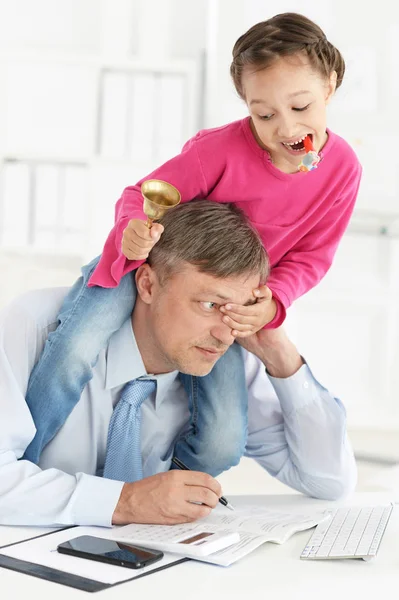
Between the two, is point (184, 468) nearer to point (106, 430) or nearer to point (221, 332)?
point (106, 430)

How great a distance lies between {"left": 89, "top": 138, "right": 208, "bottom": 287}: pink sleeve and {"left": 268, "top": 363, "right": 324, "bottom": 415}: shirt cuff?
0.43 metres

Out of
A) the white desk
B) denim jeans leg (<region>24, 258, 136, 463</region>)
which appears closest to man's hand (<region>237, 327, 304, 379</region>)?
denim jeans leg (<region>24, 258, 136, 463</region>)

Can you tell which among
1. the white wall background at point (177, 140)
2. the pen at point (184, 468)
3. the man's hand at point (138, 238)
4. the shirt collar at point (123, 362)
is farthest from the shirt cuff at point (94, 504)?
the white wall background at point (177, 140)

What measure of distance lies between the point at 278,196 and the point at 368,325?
97.7 inches

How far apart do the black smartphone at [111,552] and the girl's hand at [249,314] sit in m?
0.60

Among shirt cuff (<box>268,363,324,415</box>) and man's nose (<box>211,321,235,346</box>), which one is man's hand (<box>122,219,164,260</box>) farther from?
shirt cuff (<box>268,363,324,415</box>)

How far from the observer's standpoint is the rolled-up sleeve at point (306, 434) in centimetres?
201

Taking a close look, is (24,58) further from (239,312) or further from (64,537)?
(64,537)

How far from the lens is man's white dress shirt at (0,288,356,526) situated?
1.64 metres

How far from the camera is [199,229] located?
1924 millimetres

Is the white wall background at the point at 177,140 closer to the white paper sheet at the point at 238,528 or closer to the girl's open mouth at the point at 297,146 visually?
the girl's open mouth at the point at 297,146

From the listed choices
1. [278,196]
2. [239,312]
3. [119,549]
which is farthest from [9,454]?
[278,196]

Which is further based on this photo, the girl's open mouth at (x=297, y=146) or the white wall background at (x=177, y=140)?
the white wall background at (x=177, y=140)

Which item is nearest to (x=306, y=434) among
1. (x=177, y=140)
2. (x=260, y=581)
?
(x=260, y=581)
